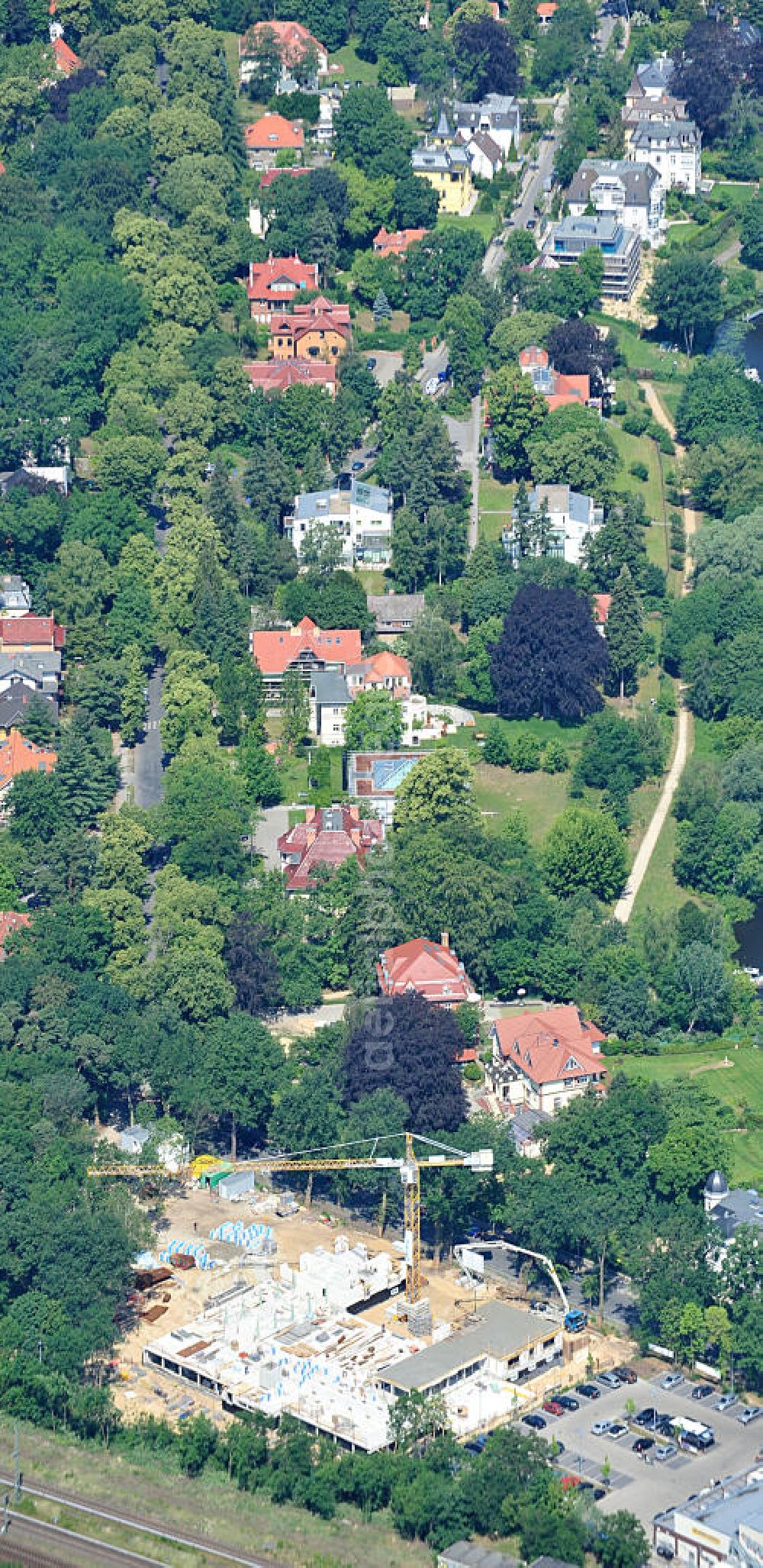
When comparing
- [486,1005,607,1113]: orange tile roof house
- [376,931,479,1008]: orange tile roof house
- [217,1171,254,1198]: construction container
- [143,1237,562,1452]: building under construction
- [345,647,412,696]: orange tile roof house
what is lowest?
[217,1171,254,1198]: construction container

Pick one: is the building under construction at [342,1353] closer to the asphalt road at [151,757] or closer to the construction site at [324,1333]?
the construction site at [324,1333]

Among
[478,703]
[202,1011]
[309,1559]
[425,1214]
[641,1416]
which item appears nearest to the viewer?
[309,1559]

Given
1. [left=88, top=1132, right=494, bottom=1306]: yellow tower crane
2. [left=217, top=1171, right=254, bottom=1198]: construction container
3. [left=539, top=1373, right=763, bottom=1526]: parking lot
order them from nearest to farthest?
[left=539, top=1373, right=763, bottom=1526]: parking lot, [left=88, top=1132, right=494, bottom=1306]: yellow tower crane, [left=217, top=1171, right=254, bottom=1198]: construction container

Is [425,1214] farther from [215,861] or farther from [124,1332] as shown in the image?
[215,861]

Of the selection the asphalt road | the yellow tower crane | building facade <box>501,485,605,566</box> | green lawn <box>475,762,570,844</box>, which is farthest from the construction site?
building facade <box>501,485,605,566</box>

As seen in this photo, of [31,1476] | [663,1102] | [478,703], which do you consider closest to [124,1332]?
[31,1476]

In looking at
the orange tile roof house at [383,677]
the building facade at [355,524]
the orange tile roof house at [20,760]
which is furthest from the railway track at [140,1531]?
the building facade at [355,524]

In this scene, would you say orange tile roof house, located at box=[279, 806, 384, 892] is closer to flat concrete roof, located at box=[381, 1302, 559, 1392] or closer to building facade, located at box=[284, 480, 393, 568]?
building facade, located at box=[284, 480, 393, 568]
